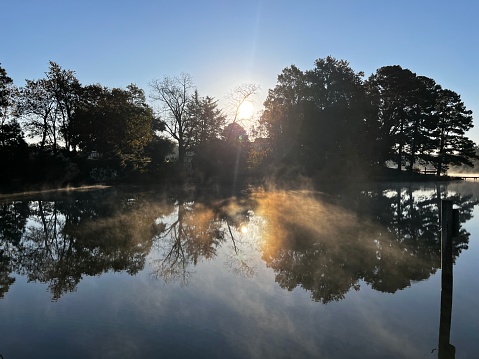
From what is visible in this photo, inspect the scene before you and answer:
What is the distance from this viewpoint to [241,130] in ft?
152

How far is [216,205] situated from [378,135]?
3512cm

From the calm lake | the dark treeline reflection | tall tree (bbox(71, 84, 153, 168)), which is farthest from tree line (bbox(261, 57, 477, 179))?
the calm lake

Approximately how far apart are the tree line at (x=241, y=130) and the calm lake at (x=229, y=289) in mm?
22488

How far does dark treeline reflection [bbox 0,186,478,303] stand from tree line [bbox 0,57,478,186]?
58.6 feet

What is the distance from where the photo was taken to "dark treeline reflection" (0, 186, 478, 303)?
8.68 m

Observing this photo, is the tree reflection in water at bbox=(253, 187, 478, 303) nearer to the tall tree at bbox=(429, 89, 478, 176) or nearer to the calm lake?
the calm lake

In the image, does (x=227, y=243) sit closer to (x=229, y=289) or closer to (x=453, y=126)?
(x=229, y=289)

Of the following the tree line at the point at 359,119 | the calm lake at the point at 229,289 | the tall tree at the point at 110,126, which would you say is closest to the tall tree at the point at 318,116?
the tree line at the point at 359,119

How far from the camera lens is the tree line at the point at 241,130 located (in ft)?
118

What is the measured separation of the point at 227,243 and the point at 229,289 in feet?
14.5

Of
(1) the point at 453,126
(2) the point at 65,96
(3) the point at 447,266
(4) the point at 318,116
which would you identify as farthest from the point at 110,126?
(1) the point at 453,126

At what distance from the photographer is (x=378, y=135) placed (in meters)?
49.1

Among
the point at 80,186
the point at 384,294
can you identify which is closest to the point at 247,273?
the point at 384,294

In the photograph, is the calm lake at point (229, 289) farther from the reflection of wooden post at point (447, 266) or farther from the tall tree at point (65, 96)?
the tall tree at point (65, 96)
